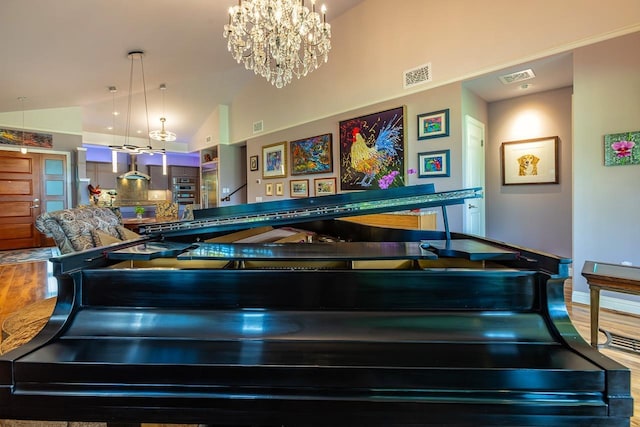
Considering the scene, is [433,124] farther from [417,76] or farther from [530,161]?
[530,161]

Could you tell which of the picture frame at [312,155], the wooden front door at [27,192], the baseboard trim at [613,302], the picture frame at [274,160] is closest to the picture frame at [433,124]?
the picture frame at [312,155]

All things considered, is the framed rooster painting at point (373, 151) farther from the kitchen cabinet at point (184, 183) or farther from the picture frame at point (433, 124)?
the kitchen cabinet at point (184, 183)

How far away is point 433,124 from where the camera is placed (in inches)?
159

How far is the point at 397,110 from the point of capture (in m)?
4.38

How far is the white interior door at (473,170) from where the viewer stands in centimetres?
393

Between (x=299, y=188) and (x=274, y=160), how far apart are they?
1.01 m

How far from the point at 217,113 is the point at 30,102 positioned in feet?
11.8

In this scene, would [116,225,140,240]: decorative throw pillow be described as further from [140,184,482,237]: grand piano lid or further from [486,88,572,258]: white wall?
[486,88,572,258]: white wall

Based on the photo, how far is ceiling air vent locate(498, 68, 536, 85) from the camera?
3516 millimetres

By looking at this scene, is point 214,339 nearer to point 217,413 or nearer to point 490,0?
point 217,413

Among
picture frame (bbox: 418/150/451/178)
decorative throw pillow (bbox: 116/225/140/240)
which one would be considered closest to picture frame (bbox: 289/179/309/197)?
picture frame (bbox: 418/150/451/178)

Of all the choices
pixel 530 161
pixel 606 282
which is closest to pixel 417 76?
pixel 530 161

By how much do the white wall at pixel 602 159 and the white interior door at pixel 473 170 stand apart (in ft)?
3.56

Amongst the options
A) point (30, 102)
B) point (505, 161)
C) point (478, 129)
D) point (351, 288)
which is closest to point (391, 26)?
point (478, 129)
